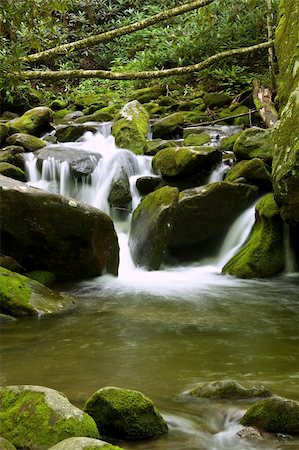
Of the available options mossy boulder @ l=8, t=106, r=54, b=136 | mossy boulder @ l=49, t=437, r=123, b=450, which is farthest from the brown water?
mossy boulder @ l=8, t=106, r=54, b=136

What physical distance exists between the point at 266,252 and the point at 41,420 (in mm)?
5879

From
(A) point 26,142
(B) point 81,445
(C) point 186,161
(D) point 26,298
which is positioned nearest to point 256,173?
(C) point 186,161

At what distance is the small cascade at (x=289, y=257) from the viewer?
8.03m

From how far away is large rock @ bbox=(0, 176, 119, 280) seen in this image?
23.4 ft

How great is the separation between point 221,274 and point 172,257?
1.06m

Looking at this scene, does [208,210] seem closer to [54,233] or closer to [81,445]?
[54,233]

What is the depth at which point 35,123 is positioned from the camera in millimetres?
13023

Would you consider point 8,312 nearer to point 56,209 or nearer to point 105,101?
point 56,209

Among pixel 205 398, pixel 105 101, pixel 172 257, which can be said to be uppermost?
pixel 105 101

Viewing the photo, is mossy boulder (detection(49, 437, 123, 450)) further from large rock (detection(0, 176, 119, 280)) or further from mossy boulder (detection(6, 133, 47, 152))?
mossy boulder (detection(6, 133, 47, 152))

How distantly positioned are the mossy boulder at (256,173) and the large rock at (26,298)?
4.08m

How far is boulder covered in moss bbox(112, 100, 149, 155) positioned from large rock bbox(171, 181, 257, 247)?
304 centimetres

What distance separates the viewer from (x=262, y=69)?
15656 millimetres

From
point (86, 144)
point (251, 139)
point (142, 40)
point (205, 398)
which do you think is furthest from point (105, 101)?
point (205, 398)
